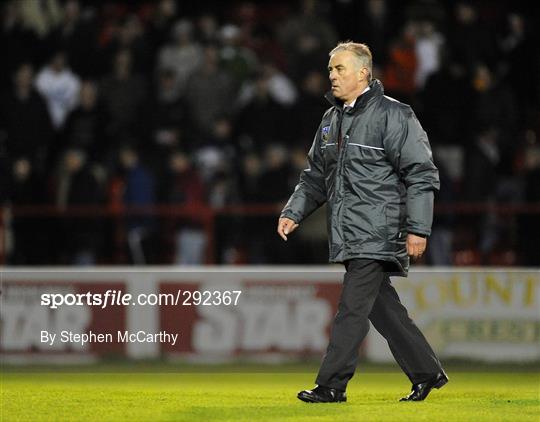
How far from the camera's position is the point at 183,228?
45.9 ft

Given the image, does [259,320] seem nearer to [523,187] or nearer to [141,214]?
[141,214]

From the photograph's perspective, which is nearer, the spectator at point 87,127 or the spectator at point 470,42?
the spectator at point 87,127

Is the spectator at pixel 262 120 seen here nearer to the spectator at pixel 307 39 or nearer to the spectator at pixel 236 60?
the spectator at pixel 236 60

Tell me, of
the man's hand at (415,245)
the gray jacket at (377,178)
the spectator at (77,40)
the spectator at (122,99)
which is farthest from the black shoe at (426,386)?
the spectator at (77,40)

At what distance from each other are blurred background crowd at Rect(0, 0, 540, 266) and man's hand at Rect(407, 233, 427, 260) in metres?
6.45

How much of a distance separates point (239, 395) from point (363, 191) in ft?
6.33

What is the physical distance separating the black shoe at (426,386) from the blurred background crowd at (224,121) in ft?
19.5

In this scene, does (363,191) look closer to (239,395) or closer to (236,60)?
(239,395)

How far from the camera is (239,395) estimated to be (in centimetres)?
872

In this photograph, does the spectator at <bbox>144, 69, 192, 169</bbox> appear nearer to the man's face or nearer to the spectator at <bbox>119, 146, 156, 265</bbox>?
the spectator at <bbox>119, 146, 156, 265</bbox>

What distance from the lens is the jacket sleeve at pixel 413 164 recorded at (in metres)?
7.35

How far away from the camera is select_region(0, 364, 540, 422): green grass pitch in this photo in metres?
7.32

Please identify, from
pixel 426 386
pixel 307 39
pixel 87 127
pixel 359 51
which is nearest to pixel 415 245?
pixel 426 386

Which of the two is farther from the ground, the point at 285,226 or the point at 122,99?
the point at 122,99
